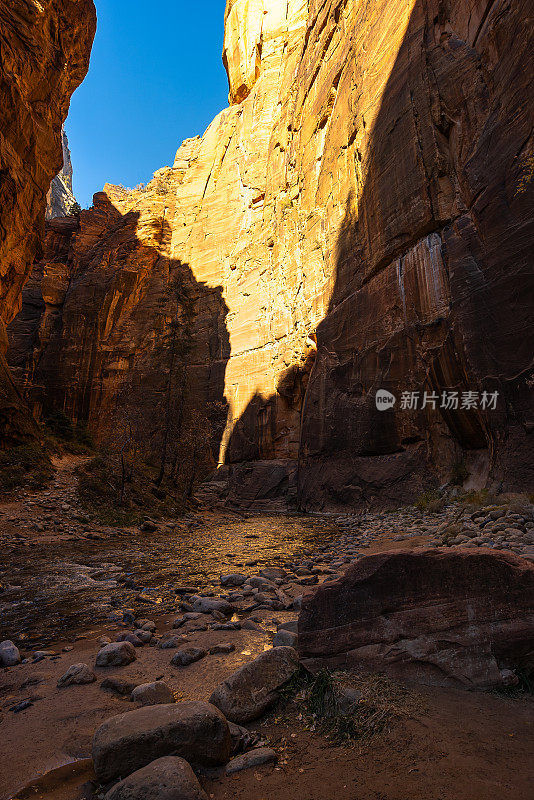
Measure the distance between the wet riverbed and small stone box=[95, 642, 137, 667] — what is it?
105cm

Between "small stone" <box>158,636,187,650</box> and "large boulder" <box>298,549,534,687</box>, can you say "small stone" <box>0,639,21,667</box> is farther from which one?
"large boulder" <box>298,549,534,687</box>

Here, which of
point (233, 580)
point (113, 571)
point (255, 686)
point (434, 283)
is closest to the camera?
point (255, 686)

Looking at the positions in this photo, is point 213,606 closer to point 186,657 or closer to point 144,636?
point 144,636

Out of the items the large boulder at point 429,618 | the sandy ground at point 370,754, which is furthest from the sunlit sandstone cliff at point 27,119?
the large boulder at point 429,618

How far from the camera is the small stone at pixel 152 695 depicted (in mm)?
2871

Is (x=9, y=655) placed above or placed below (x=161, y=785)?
below

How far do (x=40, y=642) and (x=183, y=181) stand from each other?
53036 millimetres

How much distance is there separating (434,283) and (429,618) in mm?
15238

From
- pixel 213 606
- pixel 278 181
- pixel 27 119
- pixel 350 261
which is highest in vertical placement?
pixel 278 181

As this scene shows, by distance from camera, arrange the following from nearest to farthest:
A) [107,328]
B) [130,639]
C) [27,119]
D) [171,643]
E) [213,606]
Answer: [171,643], [130,639], [213,606], [27,119], [107,328]

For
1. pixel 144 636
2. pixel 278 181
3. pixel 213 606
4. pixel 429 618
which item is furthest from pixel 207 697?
pixel 278 181

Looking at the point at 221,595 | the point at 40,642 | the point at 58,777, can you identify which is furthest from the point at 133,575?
the point at 58,777

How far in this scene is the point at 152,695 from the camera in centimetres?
290

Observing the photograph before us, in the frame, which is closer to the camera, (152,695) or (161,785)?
(161,785)
